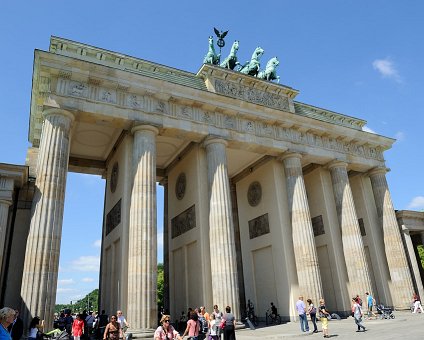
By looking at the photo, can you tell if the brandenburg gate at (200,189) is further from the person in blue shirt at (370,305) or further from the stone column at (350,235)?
the person in blue shirt at (370,305)

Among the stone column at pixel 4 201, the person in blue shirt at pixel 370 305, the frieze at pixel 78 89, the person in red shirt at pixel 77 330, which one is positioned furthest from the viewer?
the person in blue shirt at pixel 370 305

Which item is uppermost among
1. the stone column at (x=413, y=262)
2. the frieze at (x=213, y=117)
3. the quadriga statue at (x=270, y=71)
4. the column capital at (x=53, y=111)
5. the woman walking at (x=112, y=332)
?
the quadriga statue at (x=270, y=71)

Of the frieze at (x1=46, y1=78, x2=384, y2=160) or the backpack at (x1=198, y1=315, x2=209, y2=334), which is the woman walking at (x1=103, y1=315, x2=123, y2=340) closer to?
the backpack at (x1=198, y1=315, x2=209, y2=334)

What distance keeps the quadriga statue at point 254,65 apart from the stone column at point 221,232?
8.10 metres

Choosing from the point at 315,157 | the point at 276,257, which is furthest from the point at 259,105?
the point at 276,257

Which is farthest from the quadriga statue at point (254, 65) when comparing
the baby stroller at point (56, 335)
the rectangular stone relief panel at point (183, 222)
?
the baby stroller at point (56, 335)

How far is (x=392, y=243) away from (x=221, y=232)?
14519 mm

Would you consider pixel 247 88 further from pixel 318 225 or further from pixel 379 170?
pixel 379 170

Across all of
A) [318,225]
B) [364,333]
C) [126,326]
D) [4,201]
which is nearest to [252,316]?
[318,225]

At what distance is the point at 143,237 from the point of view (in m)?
16.8

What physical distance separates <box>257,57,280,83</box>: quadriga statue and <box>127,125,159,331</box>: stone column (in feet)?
37.9

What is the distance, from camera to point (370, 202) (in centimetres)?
2808

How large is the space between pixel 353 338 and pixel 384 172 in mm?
19167

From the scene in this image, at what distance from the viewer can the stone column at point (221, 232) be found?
1802 centimetres
